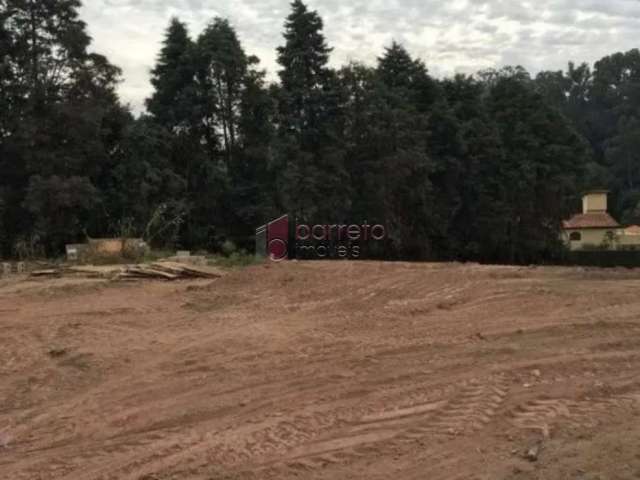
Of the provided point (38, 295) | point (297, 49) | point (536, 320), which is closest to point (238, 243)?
point (297, 49)

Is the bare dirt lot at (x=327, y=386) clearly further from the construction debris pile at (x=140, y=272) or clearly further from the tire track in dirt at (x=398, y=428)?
the construction debris pile at (x=140, y=272)

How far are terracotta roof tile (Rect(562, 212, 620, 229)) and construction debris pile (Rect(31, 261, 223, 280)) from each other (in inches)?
1386

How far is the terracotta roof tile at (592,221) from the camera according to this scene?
140ft

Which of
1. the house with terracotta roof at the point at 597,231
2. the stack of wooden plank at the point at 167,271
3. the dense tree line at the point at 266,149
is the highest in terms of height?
the dense tree line at the point at 266,149

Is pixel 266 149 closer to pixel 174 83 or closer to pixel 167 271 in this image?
pixel 174 83

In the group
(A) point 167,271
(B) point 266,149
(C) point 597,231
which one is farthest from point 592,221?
(A) point 167,271

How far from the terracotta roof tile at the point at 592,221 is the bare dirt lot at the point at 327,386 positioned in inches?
1433

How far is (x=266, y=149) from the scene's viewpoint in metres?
24.5

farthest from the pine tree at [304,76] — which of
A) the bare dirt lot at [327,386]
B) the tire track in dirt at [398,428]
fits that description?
the tire track in dirt at [398,428]

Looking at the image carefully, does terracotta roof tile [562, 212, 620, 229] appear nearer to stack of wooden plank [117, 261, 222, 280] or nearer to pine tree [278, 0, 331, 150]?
pine tree [278, 0, 331, 150]

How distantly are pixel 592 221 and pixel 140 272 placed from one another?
3813 centimetres

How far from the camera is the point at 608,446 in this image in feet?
12.0

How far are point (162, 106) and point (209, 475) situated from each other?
22.6 metres

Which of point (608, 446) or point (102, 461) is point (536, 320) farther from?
point (102, 461)
